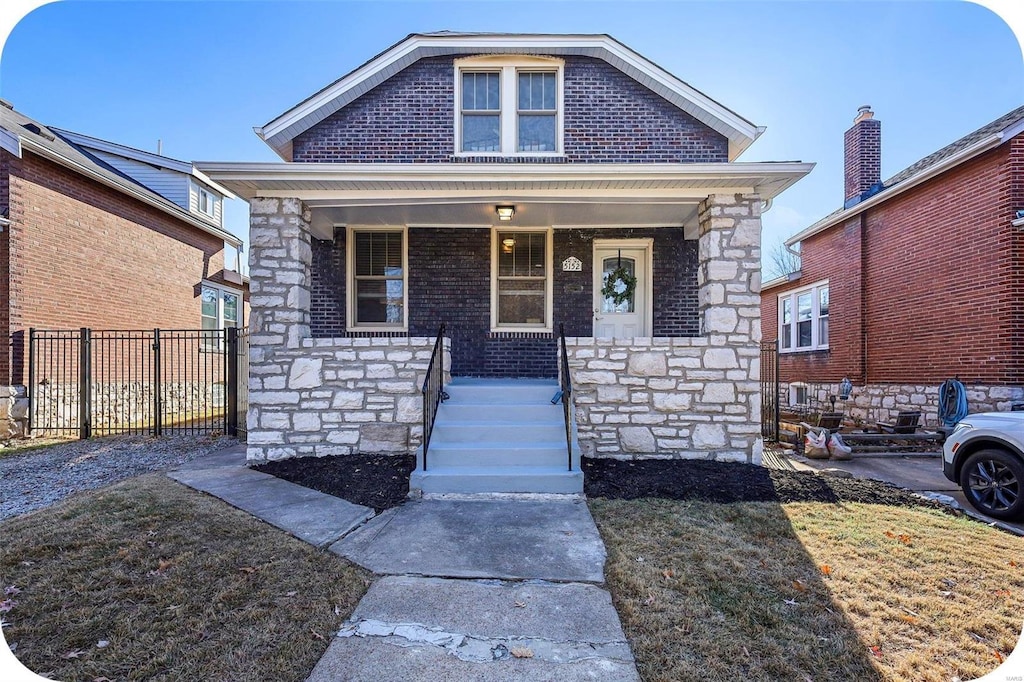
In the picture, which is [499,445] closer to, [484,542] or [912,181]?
[484,542]

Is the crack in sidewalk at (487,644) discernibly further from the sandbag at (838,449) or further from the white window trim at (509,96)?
the white window trim at (509,96)

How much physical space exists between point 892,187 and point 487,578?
472 inches

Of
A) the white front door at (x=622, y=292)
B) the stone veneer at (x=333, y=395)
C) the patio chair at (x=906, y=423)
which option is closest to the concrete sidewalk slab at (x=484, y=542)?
the stone veneer at (x=333, y=395)

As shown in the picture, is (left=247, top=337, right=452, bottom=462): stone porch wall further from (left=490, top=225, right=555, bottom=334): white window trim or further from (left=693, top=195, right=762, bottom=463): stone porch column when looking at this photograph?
(left=693, top=195, right=762, bottom=463): stone porch column

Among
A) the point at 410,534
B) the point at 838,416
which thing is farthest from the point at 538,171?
the point at 838,416

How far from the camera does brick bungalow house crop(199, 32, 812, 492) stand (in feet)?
18.8

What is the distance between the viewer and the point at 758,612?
270 centimetres

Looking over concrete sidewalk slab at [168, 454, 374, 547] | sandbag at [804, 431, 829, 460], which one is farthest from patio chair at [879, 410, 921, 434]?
concrete sidewalk slab at [168, 454, 374, 547]

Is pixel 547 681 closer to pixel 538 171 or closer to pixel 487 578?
pixel 487 578

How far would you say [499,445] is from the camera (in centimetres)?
511

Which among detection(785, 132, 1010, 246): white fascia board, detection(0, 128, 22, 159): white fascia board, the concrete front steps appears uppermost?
detection(0, 128, 22, 159): white fascia board

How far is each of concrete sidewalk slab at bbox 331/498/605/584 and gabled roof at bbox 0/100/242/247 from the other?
33.2 ft

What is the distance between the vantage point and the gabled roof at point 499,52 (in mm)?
7402

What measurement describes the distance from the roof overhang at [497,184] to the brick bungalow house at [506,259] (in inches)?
1.0
